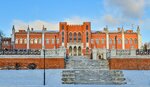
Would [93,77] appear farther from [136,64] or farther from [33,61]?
[33,61]

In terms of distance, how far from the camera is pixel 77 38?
86.6m

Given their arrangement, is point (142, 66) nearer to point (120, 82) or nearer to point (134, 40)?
point (120, 82)

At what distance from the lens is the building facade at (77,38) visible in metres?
85.9

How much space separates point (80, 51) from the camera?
8425 cm

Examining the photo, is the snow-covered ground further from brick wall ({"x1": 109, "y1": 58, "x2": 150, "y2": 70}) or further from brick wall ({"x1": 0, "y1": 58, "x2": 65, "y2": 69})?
brick wall ({"x1": 109, "y1": 58, "x2": 150, "y2": 70})

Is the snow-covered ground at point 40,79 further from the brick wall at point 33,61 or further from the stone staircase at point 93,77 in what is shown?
the brick wall at point 33,61

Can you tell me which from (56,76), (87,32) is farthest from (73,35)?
(56,76)

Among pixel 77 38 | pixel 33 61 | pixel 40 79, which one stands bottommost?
pixel 40 79

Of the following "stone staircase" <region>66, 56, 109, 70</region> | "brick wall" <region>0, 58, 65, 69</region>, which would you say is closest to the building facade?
"stone staircase" <region>66, 56, 109, 70</region>

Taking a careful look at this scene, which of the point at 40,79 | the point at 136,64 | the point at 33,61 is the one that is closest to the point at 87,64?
the point at 136,64

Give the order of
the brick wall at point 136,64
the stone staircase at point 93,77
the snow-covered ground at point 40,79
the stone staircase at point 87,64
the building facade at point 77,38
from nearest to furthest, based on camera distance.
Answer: the snow-covered ground at point 40,79
the stone staircase at point 93,77
the brick wall at point 136,64
the stone staircase at point 87,64
the building facade at point 77,38

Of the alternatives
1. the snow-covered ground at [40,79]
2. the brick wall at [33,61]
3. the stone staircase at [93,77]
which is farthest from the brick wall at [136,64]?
the brick wall at [33,61]

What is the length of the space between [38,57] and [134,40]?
195ft

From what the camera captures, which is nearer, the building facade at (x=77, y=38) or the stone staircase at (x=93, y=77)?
the stone staircase at (x=93, y=77)
